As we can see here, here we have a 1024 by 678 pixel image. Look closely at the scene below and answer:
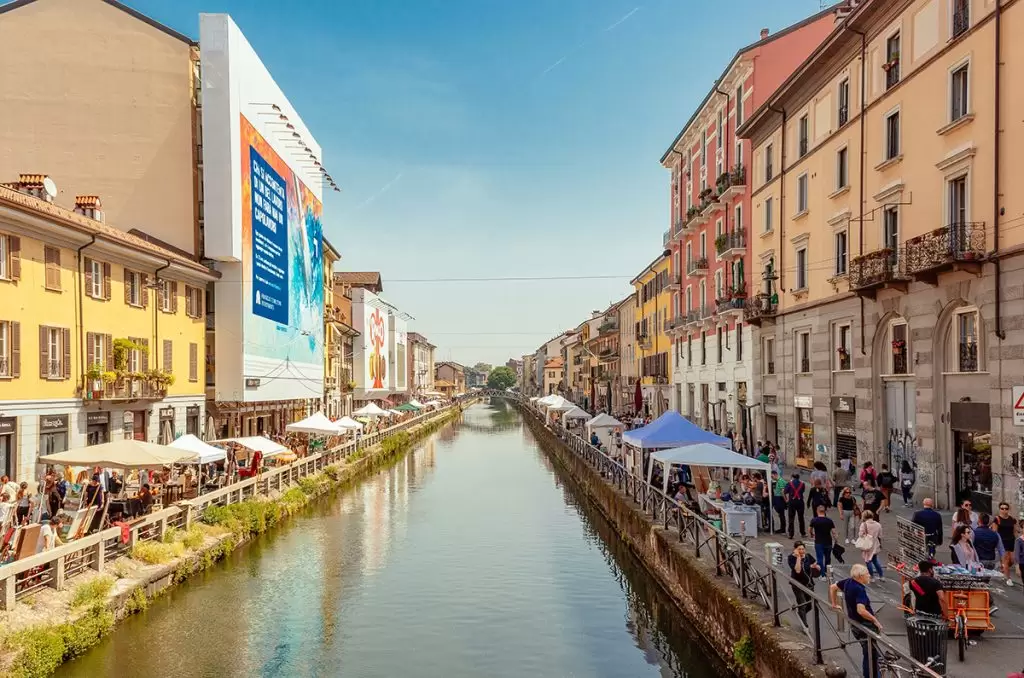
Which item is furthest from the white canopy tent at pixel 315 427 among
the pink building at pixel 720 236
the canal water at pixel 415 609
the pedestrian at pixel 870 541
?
the pedestrian at pixel 870 541

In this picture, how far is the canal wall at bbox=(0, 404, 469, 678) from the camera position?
41.3 ft

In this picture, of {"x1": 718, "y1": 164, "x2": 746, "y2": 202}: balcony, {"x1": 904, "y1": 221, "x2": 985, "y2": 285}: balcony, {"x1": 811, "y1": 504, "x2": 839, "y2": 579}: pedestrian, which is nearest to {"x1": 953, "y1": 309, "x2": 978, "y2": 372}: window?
{"x1": 904, "y1": 221, "x2": 985, "y2": 285}: balcony

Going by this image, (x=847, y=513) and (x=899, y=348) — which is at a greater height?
(x=899, y=348)

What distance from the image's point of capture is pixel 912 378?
2381cm

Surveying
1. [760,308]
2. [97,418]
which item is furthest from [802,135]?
[97,418]

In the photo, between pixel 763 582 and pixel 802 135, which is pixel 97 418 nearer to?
pixel 763 582

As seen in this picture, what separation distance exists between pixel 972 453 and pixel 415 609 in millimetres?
14394

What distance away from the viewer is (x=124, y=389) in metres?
28.5

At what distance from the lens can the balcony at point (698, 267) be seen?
151 feet

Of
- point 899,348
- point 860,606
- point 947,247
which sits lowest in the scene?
point 860,606

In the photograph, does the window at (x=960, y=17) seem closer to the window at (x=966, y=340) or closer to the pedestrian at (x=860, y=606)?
the window at (x=966, y=340)

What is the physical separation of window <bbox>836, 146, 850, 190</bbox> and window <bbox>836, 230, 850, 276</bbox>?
164 cm

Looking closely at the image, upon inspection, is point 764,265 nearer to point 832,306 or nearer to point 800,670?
point 832,306

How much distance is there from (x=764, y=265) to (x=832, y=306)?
7854mm
